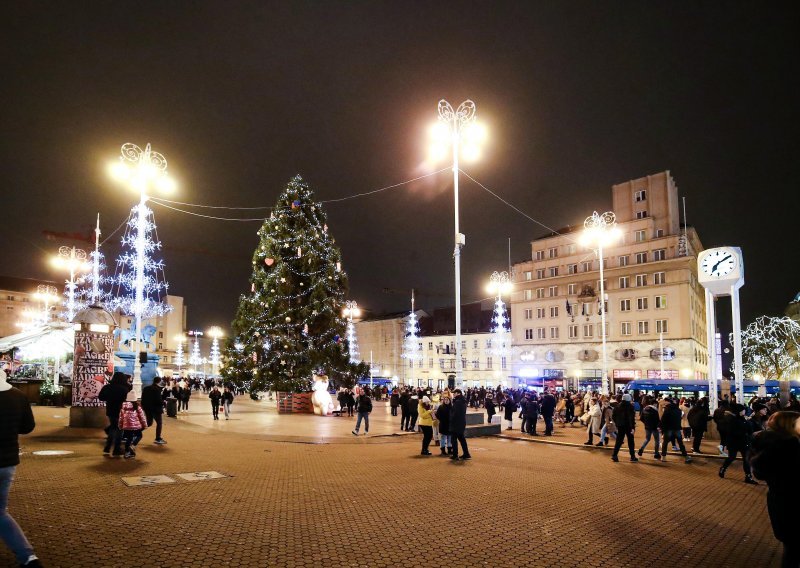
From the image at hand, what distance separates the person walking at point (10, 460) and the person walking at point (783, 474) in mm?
6568

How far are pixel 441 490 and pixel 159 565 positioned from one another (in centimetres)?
519

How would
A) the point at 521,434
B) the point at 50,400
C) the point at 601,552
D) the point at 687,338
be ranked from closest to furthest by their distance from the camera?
the point at 601,552 < the point at 521,434 < the point at 50,400 < the point at 687,338

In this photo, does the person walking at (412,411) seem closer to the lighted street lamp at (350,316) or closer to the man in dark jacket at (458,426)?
the man in dark jacket at (458,426)

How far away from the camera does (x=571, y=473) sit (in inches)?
478

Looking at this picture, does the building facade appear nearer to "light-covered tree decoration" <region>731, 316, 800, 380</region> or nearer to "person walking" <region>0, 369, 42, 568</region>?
"light-covered tree decoration" <region>731, 316, 800, 380</region>

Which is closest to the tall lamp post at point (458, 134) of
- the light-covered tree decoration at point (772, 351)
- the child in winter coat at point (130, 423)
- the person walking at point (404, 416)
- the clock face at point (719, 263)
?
the person walking at point (404, 416)

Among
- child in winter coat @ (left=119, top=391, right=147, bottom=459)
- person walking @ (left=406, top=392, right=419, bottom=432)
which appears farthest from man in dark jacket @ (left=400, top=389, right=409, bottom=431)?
child in winter coat @ (left=119, top=391, right=147, bottom=459)

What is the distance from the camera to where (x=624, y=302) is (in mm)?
62719

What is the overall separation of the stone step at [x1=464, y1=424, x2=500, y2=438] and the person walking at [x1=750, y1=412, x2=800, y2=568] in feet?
49.8

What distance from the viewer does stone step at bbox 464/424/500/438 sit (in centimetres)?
2023

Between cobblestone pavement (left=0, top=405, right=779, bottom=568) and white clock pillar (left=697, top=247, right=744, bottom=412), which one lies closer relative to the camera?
cobblestone pavement (left=0, top=405, right=779, bottom=568)

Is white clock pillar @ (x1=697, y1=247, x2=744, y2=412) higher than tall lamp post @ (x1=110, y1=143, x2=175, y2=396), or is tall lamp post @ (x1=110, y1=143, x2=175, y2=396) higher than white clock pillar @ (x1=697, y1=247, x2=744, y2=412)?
tall lamp post @ (x1=110, y1=143, x2=175, y2=396)

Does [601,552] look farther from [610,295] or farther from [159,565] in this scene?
[610,295]

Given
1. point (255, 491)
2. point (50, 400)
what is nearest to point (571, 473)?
point (255, 491)
